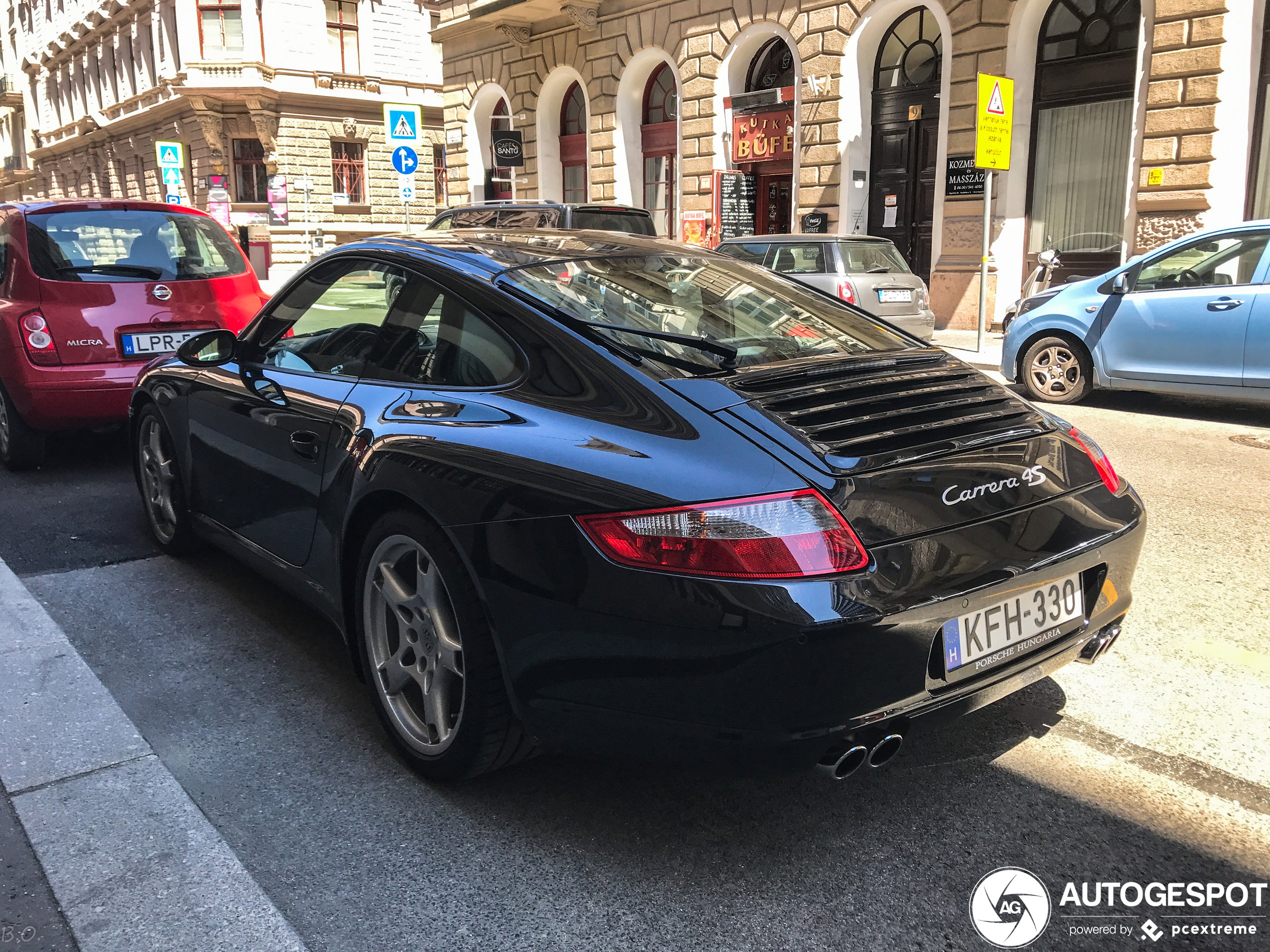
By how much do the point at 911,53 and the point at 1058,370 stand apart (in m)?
9.95

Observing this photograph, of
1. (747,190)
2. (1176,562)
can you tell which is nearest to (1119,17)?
(747,190)

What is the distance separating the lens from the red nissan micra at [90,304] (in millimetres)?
6031

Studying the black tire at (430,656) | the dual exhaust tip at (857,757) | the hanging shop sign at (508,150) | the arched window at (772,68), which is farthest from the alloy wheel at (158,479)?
the hanging shop sign at (508,150)

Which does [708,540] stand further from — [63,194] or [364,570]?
[63,194]

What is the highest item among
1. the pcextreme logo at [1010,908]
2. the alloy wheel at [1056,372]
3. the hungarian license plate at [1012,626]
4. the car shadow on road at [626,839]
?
the hungarian license plate at [1012,626]

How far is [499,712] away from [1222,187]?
14033mm

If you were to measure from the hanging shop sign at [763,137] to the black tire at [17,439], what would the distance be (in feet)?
49.6

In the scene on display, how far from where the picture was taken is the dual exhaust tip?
2141mm

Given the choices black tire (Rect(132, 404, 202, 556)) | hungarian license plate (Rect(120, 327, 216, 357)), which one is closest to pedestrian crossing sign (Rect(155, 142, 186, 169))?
hungarian license plate (Rect(120, 327, 216, 357))

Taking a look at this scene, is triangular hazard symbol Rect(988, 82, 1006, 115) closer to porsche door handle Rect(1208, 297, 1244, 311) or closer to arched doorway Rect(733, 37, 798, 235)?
porsche door handle Rect(1208, 297, 1244, 311)

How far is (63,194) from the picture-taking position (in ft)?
180

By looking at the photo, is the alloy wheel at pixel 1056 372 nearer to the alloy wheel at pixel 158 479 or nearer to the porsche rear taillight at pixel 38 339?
the alloy wheel at pixel 158 479

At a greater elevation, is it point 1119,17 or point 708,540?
point 1119,17

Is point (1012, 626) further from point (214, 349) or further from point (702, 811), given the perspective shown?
point (214, 349)
